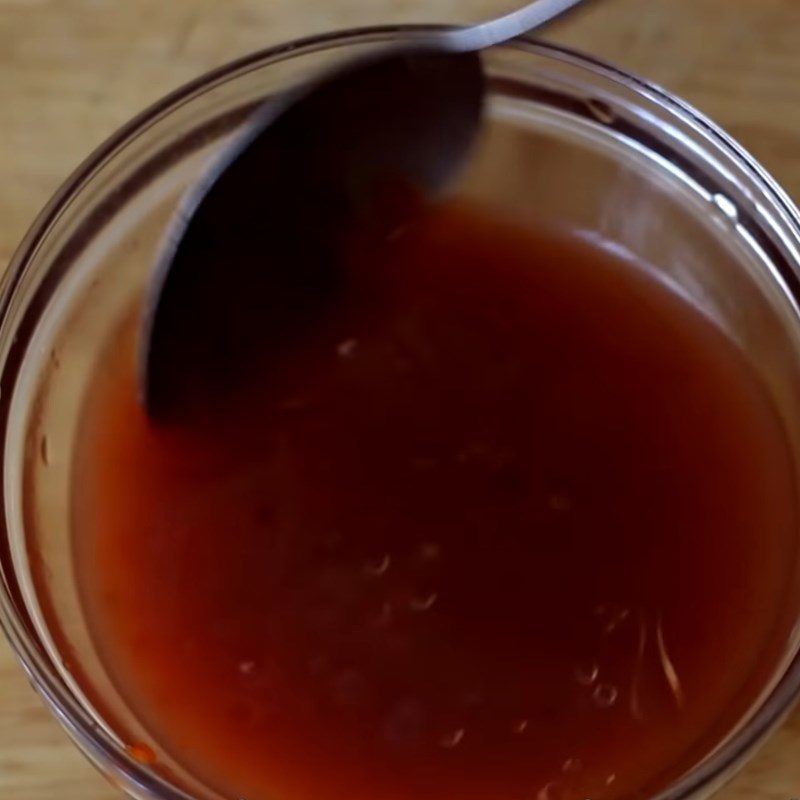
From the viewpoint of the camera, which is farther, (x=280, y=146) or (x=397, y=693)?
(x=280, y=146)

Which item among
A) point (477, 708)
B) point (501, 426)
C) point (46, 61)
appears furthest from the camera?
point (46, 61)

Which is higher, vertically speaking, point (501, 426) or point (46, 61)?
point (46, 61)

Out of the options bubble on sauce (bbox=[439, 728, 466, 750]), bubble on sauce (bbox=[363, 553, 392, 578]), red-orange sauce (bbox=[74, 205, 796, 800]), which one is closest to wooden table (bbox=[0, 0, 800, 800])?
red-orange sauce (bbox=[74, 205, 796, 800])

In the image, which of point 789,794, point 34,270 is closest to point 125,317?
point 34,270

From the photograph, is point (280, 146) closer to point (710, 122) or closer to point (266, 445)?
point (266, 445)

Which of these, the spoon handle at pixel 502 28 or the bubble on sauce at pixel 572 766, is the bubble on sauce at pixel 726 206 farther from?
the bubble on sauce at pixel 572 766

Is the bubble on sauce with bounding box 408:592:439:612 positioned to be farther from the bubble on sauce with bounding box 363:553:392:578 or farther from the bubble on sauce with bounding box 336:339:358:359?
the bubble on sauce with bounding box 336:339:358:359
